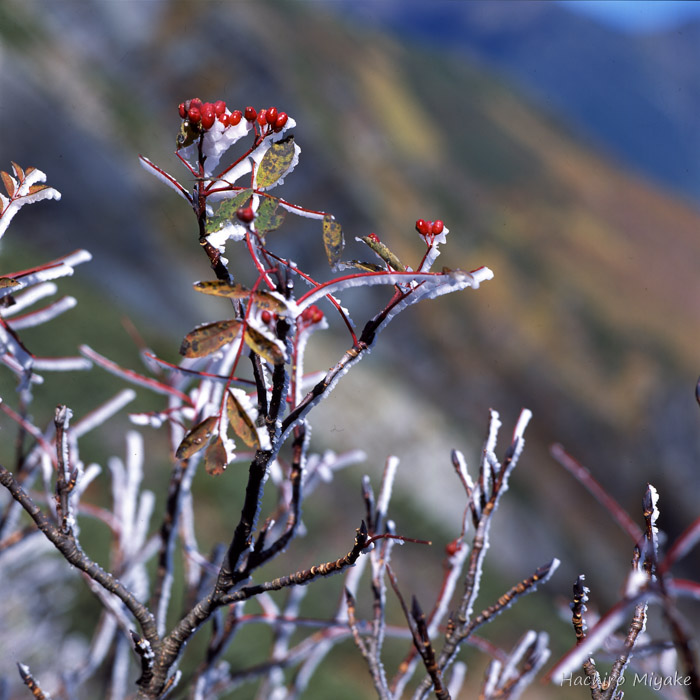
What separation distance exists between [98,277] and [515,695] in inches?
214

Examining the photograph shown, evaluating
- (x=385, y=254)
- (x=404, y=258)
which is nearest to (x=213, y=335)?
(x=385, y=254)

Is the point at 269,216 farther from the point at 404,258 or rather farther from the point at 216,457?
the point at 404,258

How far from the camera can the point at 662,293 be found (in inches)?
414

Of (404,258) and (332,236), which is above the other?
(404,258)

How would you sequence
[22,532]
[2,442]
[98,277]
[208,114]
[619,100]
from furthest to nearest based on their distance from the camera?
[619,100]
[98,277]
[2,442]
[22,532]
[208,114]

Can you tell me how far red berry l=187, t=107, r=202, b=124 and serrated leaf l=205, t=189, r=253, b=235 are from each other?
55 mm

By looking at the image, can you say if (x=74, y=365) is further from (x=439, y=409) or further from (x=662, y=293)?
(x=662, y=293)

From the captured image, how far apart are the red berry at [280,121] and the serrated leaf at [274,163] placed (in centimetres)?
1

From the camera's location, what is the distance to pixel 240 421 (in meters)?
0.41

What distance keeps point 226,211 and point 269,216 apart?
0.03 meters

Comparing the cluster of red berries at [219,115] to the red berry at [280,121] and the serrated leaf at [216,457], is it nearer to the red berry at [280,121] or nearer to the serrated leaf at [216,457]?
the red berry at [280,121]

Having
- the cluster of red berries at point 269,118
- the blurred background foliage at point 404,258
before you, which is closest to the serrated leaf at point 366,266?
the cluster of red berries at point 269,118

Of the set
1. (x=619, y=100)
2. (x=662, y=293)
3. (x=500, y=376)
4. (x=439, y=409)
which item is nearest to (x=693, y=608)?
(x=439, y=409)

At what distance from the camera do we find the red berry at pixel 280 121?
0.45m
